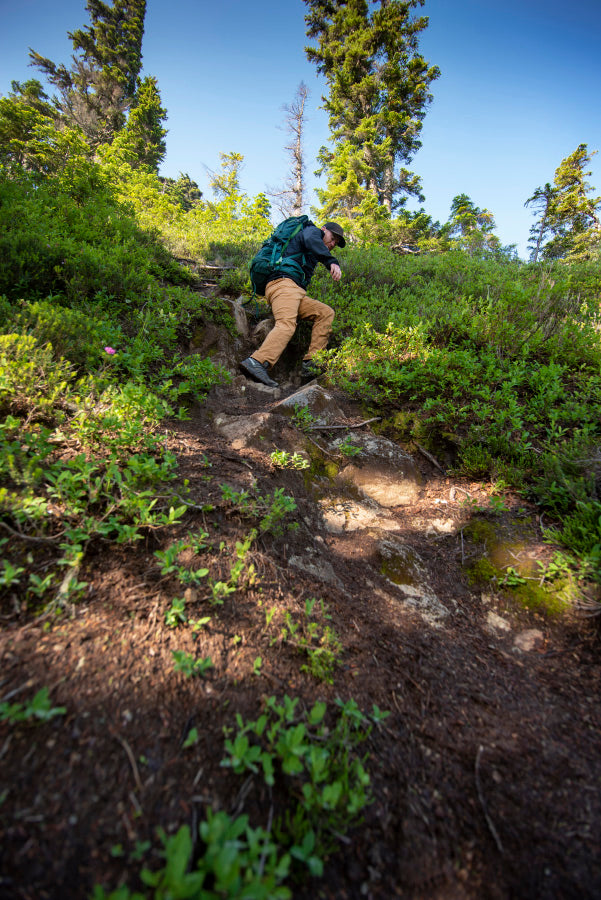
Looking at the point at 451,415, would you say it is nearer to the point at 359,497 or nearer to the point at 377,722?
the point at 359,497

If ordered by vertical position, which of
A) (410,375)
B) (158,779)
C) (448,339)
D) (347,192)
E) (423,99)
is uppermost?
(423,99)

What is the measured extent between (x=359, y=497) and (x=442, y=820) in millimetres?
2530

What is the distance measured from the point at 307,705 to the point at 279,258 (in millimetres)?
5942

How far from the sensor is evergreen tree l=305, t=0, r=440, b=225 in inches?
702

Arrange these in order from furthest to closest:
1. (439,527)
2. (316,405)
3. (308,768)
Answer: (316,405)
(439,527)
(308,768)

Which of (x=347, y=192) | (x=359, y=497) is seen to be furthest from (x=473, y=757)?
(x=347, y=192)

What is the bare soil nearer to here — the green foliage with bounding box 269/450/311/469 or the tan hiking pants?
the green foliage with bounding box 269/450/311/469

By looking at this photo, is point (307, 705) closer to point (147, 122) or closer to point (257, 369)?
point (257, 369)

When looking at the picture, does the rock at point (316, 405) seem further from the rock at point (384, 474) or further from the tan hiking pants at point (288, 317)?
the tan hiking pants at point (288, 317)

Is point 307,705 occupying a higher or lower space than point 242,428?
lower

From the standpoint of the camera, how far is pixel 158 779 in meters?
1.15

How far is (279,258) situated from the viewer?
5598mm

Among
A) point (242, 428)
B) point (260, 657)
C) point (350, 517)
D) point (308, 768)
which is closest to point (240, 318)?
point (242, 428)

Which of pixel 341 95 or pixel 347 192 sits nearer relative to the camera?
pixel 347 192
